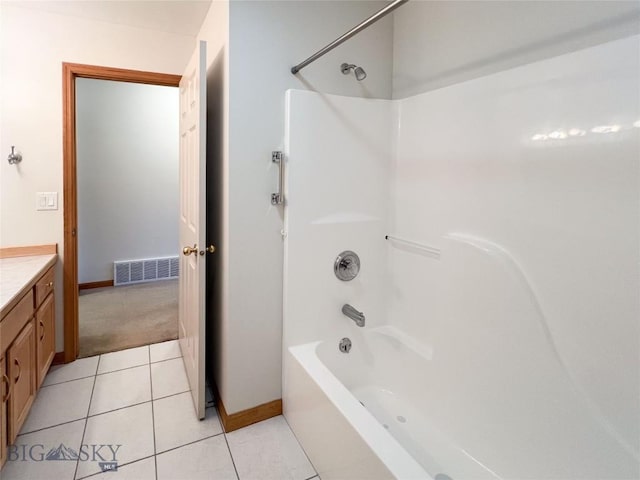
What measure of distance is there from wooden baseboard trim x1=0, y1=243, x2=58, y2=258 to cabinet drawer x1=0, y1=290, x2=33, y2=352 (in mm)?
575

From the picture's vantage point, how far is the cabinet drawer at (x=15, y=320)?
1.48 metres

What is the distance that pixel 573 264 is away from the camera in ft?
4.16

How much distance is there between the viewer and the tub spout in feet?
6.23

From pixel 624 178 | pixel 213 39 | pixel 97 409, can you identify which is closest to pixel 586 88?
pixel 624 178

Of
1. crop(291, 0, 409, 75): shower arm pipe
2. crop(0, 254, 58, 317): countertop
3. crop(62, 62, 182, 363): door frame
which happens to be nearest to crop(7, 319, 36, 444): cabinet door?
crop(0, 254, 58, 317): countertop

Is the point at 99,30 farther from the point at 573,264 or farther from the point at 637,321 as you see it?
the point at 637,321

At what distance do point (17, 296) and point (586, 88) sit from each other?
2427 mm

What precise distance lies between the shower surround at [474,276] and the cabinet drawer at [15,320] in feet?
3.95

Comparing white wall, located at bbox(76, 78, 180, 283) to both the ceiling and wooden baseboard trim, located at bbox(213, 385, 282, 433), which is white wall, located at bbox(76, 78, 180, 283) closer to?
the ceiling

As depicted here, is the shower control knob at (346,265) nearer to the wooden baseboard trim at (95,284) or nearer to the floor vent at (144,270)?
the floor vent at (144,270)

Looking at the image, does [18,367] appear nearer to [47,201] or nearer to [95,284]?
[47,201]

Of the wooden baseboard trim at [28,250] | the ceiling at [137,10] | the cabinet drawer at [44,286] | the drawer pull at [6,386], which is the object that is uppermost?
the ceiling at [137,10]

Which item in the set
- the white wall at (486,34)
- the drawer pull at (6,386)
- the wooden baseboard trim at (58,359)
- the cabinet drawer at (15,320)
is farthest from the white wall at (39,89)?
the white wall at (486,34)

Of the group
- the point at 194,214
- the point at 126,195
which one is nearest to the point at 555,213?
the point at 194,214
